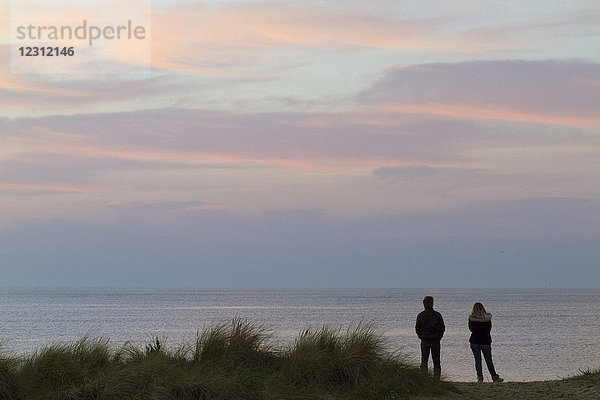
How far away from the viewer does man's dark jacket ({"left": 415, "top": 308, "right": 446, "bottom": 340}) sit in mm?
16688

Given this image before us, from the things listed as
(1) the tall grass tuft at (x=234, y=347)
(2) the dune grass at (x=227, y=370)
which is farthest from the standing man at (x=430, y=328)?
(1) the tall grass tuft at (x=234, y=347)

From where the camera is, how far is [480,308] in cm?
1730

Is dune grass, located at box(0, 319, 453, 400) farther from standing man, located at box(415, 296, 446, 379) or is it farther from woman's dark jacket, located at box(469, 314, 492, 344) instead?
woman's dark jacket, located at box(469, 314, 492, 344)

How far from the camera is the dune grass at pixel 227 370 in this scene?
40.8 feet

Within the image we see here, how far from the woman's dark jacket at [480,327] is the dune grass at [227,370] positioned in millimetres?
2384

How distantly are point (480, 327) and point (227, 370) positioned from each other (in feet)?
20.1

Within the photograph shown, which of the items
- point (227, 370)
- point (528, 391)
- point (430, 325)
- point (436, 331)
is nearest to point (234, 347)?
point (227, 370)

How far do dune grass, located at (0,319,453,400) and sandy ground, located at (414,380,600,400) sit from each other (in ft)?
1.85

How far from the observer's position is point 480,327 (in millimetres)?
17328

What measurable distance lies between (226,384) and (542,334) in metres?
54.0

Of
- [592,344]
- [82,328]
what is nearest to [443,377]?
[592,344]

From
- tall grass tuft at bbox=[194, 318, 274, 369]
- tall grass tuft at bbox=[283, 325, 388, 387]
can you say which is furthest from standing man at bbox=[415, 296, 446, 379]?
tall grass tuft at bbox=[194, 318, 274, 369]

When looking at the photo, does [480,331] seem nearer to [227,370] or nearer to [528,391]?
[528,391]

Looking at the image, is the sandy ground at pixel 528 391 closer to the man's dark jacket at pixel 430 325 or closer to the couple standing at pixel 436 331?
the couple standing at pixel 436 331
